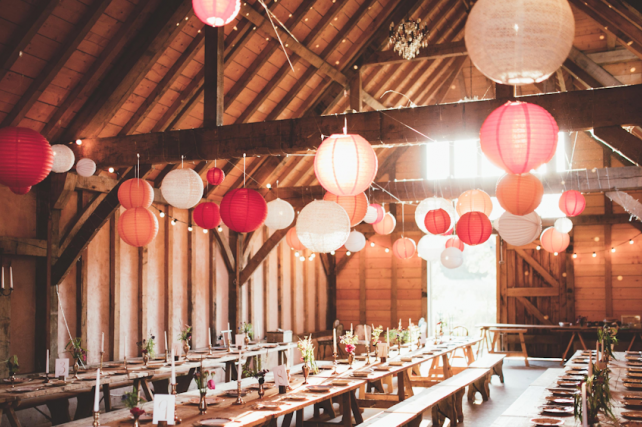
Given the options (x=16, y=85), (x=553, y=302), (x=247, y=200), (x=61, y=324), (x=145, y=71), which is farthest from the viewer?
(x=553, y=302)

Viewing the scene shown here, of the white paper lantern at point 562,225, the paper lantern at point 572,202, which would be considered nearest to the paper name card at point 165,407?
the paper lantern at point 572,202

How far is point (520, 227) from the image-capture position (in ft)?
21.7

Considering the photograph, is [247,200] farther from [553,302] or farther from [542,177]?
[553,302]

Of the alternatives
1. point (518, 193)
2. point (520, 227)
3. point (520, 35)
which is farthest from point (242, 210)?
point (520, 35)

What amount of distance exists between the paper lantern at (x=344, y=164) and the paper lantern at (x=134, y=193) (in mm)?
2586

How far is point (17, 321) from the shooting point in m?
7.43

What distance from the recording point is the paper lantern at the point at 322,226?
16.3 ft

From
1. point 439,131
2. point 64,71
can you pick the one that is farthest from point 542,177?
point 64,71

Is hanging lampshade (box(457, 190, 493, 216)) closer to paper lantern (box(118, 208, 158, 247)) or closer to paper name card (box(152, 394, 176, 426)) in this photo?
paper lantern (box(118, 208, 158, 247))

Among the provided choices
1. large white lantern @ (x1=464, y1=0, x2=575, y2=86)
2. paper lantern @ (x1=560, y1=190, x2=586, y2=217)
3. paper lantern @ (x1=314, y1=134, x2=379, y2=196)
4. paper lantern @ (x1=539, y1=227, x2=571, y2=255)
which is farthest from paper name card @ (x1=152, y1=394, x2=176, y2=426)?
paper lantern @ (x1=539, y1=227, x2=571, y2=255)

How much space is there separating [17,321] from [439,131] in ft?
18.3

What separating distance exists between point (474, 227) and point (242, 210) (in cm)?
268

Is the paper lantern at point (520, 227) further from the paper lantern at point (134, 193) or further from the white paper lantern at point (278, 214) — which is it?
the paper lantern at point (134, 193)

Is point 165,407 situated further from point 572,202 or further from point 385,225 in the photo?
point 572,202
